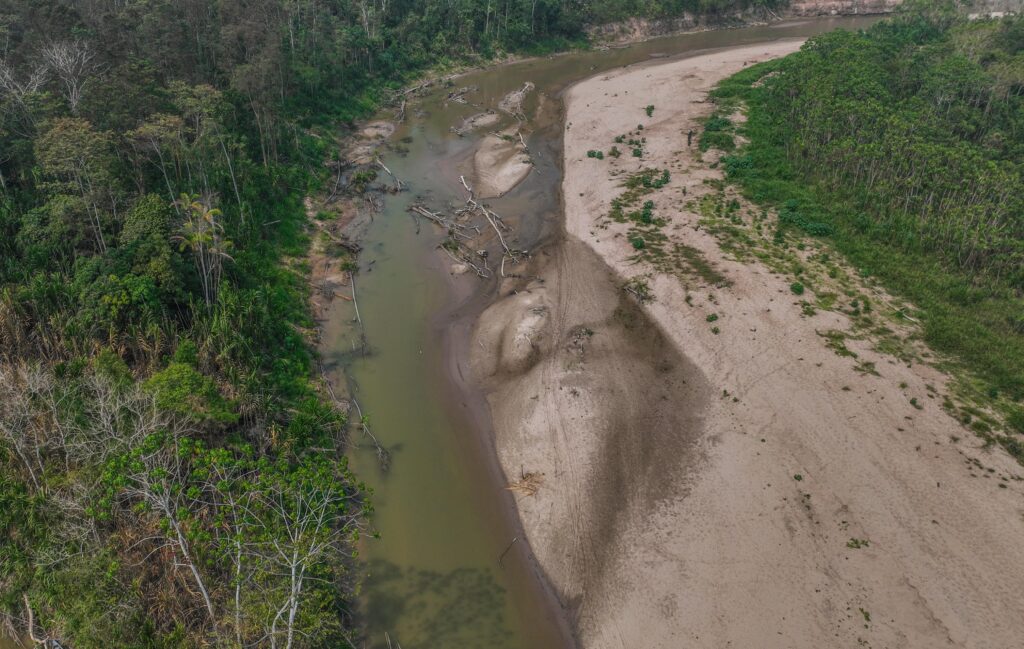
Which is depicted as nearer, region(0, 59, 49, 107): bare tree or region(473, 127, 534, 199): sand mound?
region(0, 59, 49, 107): bare tree

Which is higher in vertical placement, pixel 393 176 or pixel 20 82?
pixel 20 82

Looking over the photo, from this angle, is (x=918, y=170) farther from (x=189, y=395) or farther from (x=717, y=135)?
(x=189, y=395)

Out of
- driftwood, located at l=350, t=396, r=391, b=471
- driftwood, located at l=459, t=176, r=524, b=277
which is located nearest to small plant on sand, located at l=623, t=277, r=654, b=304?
driftwood, located at l=459, t=176, r=524, b=277

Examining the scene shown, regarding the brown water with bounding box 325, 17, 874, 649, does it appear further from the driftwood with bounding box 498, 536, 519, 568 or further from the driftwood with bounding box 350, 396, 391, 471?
the driftwood with bounding box 350, 396, 391, 471

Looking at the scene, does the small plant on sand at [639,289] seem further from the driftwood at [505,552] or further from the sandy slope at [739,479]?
the driftwood at [505,552]

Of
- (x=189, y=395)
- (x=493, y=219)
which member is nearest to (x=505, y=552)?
(x=189, y=395)

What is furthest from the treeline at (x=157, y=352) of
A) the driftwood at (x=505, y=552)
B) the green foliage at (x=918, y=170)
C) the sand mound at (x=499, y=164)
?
the green foliage at (x=918, y=170)

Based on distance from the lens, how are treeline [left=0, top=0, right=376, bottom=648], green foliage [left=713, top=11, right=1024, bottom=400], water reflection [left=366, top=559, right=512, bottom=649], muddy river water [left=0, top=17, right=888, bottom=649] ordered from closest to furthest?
treeline [left=0, top=0, right=376, bottom=648] < water reflection [left=366, top=559, right=512, bottom=649] < muddy river water [left=0, top=17, right=888, bottom=649] < green foliage [left=713, top=11, right=1024, bottom=400]
